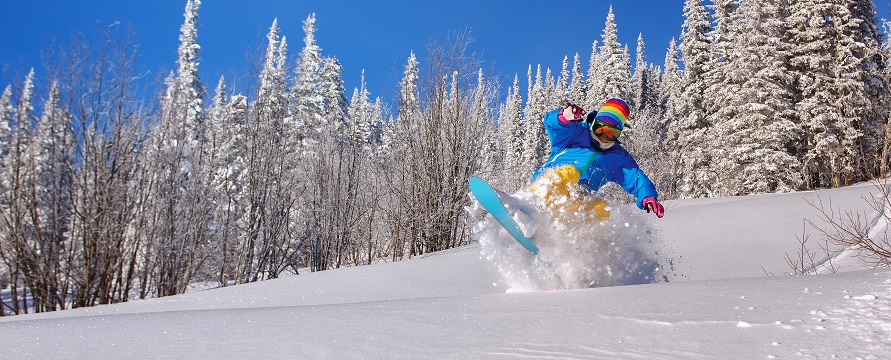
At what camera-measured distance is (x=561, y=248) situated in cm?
366

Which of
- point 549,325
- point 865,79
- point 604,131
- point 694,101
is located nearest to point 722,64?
point 694,101

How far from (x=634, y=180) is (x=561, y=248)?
3.48 feet

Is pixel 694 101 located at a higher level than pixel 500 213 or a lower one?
higher

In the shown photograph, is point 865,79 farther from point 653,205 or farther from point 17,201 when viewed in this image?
point 17,201

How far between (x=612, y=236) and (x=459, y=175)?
22.3 ft

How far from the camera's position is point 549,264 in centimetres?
365

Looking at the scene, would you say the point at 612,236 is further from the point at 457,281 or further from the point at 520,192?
the point at 457,281

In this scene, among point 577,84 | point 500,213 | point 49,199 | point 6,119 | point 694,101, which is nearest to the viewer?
point 500,213

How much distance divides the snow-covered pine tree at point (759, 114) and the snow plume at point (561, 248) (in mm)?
20238

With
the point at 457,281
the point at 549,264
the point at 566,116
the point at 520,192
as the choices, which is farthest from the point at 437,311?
the point at 457,281

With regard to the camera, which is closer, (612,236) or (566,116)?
(612,236)

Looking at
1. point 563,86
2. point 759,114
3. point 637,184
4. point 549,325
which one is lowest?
point 549,325

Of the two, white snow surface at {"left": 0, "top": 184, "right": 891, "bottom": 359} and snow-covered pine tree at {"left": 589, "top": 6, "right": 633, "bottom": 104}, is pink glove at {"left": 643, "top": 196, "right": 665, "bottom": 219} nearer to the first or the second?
white snow surface at {"left": 0, "top": 184, "right": 891, "bottom": 359}

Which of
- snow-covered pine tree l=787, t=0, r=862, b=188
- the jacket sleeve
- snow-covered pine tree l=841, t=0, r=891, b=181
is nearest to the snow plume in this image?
the jacket sleeve
